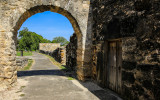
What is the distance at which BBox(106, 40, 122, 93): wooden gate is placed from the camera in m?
3.75

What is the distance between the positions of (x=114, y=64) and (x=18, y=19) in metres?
3.66

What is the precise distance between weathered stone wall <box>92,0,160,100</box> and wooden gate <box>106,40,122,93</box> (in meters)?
0.38

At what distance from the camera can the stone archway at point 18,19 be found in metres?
4.16

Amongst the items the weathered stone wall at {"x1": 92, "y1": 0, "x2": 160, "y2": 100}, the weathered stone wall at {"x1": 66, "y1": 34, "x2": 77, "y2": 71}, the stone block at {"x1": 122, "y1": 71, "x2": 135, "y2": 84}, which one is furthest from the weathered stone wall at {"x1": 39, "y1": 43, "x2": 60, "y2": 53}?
the stone block at {"x1": 122, "y1": 71, "x2": 135, "y2": 84}

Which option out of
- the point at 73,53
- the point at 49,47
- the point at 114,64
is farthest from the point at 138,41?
the point at 49,47

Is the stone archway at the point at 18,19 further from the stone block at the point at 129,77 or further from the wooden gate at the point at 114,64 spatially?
the stone block at the point at 129,77

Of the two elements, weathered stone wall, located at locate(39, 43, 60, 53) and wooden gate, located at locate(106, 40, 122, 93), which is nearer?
wooden gate, located at locate(106, 40, 122, 93)

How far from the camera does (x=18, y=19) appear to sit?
4340 mm

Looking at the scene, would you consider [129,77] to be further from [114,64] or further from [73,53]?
[73,53]

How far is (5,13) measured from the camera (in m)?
4.24

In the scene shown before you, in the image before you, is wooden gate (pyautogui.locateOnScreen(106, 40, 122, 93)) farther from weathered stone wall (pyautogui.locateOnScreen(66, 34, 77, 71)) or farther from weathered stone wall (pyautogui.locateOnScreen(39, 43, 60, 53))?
weathered stone wall (pyautogui.locateOnScreen(39, 43, 60, 53))

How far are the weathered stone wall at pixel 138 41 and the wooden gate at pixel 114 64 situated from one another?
38 centimetres

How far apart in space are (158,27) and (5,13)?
4580mm

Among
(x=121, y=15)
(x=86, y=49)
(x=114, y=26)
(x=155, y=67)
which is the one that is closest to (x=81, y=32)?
(x=86, y=49)
